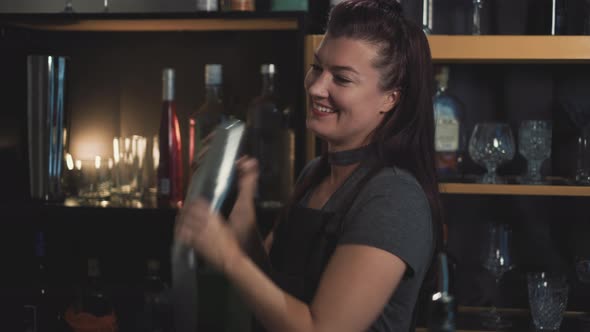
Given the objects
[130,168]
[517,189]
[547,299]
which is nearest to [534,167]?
[517,189]

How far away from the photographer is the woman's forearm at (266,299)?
1067 millimetres

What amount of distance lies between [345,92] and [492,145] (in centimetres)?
68

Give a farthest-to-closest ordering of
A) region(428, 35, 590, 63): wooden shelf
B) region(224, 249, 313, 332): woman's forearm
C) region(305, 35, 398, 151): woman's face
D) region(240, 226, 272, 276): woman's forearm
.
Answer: region(428, 35, 590, 63): wooden shelf → region(240, 226, 272, 276): woman's forearm → region(305, 35, 398, 151): woman's face → region(224, 249, 313, 332): woman's forearm

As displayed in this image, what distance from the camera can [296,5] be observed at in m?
1.77

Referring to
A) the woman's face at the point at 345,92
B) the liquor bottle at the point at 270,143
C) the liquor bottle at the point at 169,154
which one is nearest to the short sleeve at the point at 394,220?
the woman's face at the point at 345,92

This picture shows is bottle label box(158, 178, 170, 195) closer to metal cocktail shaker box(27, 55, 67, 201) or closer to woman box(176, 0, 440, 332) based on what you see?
metal cocktail shaker box(27, 55, 67, 201)

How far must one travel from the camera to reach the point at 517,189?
5.56ft

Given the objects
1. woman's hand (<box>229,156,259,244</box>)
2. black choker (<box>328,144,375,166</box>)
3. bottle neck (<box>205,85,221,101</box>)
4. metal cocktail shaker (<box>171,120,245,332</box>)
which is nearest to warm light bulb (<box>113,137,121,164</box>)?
bottle neck (<box>205,85,221,101</box>)

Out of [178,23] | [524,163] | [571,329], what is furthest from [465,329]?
[178,23]

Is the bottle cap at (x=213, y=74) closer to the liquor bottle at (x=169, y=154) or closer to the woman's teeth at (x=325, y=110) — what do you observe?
the liquor bottle at (x=169, y=154)

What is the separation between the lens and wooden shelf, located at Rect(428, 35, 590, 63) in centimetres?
167

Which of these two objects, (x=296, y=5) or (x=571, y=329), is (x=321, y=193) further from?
(x=571, y=329)

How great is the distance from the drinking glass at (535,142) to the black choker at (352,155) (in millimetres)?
639

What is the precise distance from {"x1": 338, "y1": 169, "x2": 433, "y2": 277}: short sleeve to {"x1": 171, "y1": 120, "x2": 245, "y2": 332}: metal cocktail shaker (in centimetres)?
29
